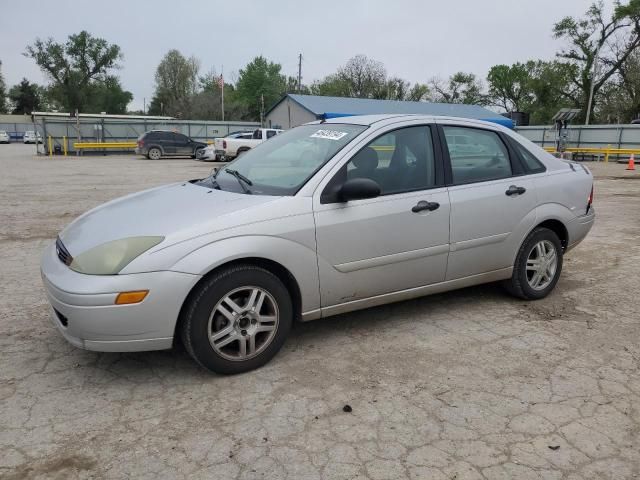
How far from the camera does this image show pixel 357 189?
10.9 feet

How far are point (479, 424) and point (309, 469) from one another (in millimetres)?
937

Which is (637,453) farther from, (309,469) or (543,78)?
(543,78)

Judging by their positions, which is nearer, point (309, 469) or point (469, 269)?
point (309, 469)

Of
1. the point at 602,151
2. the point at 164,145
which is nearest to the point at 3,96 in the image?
the point at 164,145

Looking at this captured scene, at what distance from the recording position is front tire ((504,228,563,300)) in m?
4.34

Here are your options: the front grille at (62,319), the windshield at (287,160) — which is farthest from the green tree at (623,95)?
the front grille at (62,319)

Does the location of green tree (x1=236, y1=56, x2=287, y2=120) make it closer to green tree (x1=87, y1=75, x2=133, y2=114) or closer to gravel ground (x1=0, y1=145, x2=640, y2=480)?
green tree (x1=87, y1=75, x2=133, y2=114)

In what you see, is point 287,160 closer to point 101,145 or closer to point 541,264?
point 541,264

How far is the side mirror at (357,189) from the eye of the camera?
3311 millimetres

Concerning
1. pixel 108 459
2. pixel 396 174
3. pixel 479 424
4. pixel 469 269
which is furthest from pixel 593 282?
pixel 108 459

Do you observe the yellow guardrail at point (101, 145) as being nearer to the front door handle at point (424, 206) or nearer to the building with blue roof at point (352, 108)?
the building with blue roof at point (352, 108)

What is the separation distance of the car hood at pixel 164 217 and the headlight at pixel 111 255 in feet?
0.17

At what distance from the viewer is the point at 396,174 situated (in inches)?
147

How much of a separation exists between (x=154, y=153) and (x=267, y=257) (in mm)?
26045
